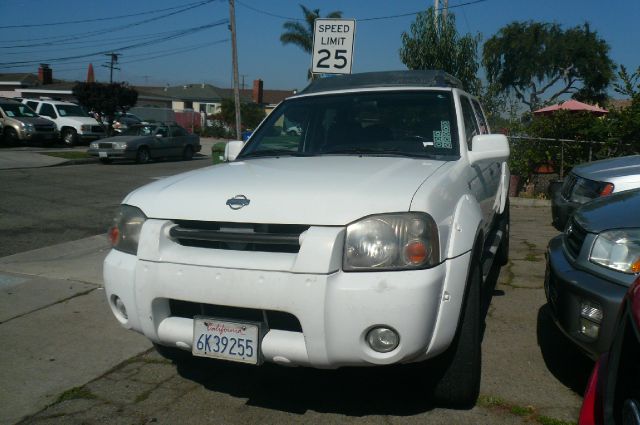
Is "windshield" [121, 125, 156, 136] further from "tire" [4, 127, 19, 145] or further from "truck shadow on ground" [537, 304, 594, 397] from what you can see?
"truck shadow on ground" [537, 304, 594, 397]

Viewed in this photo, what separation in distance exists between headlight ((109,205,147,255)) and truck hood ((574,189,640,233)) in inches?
94.8

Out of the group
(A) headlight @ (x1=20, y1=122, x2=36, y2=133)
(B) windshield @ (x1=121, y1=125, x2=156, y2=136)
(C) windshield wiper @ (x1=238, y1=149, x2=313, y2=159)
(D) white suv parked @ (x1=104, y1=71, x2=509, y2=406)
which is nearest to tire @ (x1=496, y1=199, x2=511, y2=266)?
(D) white suv parked @ (x1=104, y1=71, x2=509, y2=406)

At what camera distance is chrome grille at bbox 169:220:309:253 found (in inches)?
111

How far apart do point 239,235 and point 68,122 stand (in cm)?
2493

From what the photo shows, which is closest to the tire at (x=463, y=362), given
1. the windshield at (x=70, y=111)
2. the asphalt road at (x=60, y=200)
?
the asphalt road at (x=60, y=200)

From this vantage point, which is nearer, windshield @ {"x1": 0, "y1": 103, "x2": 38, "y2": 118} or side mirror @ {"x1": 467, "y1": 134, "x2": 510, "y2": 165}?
side mirror @ {"x1": 467, "y1": 134, "x2": 510, "y2": 165}

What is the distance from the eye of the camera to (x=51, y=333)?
175 inches

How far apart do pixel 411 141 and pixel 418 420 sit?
1.82m

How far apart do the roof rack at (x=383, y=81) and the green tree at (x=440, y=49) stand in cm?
991

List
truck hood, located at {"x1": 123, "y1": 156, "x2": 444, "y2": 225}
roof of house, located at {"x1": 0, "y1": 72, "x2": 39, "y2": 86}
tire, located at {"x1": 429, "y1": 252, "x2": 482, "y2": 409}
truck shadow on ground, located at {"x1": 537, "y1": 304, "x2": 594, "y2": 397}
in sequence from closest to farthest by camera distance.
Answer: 1. truck hood, located at {"x1": 123, "y1": 156, "x2": 444, "y2": 225}
2. tire, located at {"x1": 429, "y1": 252, "x2": 482, "y2": 409}
3. truck shadow on ground, located at {"x1": 537, "y1": 304, "x2": 594, "y2": 397}
4. roof of house, located at {"x1": 0, "y1": 72, "x2": 39, "y2": 86}

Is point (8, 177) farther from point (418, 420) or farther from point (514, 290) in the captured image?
point (418, 420)

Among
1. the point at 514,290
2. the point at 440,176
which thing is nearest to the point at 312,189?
the point at 440,176

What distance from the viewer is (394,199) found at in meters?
2.79

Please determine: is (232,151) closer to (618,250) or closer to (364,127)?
(364,127)
